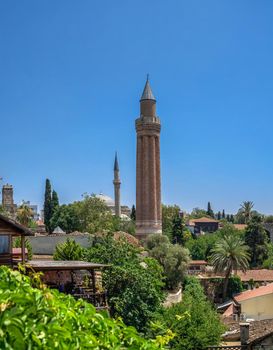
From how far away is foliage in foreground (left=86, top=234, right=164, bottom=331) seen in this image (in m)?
19.0

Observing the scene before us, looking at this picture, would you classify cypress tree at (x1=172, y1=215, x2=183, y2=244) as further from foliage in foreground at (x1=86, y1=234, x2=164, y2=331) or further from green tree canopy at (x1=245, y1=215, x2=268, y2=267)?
foliage in foreground at (x1=86, y1=234, x2=164, y2=331)

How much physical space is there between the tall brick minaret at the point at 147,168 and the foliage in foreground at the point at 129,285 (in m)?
34.1

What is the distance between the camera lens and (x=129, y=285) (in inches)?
803

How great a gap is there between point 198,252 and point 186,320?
166ft

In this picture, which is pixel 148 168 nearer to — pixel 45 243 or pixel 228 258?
pixel 228 258

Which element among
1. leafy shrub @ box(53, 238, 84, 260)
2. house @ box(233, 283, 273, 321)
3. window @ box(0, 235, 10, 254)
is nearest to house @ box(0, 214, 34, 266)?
window @ box(0, 235, 10, 254)

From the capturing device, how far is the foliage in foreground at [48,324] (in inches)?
74.7

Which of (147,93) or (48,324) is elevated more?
(147,93)

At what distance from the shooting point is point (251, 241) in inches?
2247

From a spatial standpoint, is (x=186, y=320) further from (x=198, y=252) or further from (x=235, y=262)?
(x=198, y=252)

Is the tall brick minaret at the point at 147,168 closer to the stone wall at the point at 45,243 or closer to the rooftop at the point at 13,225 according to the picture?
the stone wall at the point at 45,243

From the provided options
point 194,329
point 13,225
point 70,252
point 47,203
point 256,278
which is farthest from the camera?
point 47,203

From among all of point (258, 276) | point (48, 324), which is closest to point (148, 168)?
point (258, 276)

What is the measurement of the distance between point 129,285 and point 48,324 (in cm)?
1880
